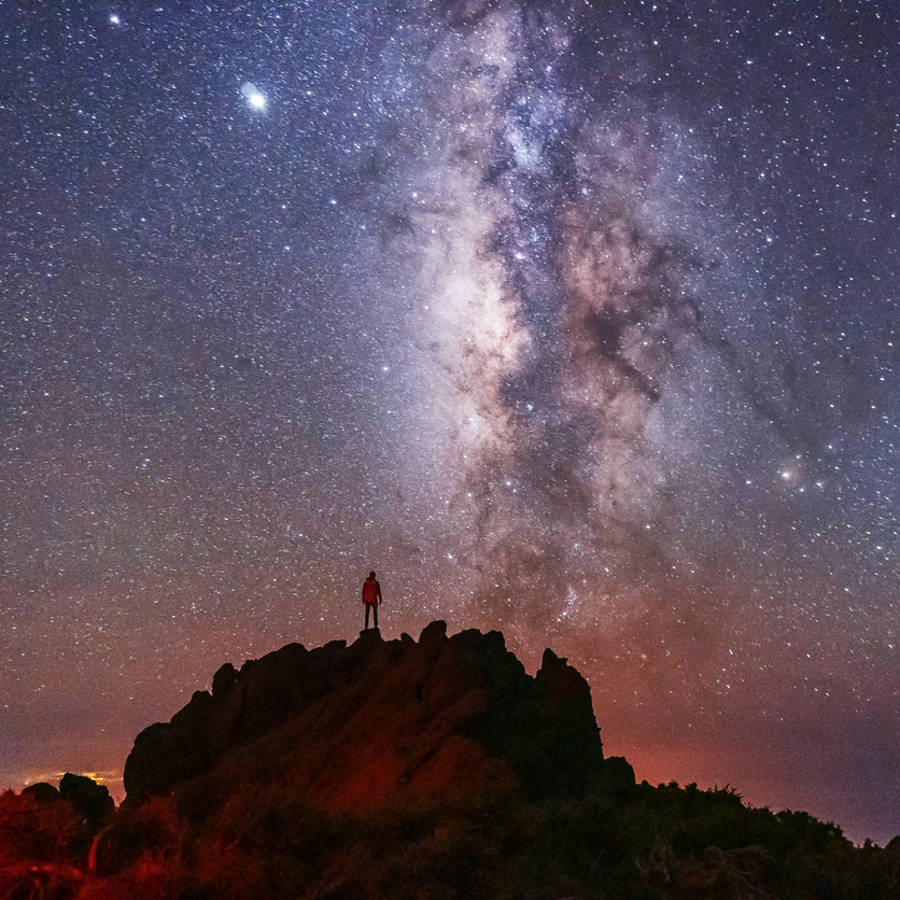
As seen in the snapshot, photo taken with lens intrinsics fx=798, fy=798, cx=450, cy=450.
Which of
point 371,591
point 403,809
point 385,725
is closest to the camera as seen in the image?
point 403,809

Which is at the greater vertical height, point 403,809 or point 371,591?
point 371,591

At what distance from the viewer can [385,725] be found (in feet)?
98.6

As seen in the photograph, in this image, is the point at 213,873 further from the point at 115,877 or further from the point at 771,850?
the point at 771,850

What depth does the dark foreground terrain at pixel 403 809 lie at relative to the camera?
2103 cm

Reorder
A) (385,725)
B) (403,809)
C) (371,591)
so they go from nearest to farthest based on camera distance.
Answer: (403,809)
(385,725)
(371,591)

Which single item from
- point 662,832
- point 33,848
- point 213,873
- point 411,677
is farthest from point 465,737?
point 33,848

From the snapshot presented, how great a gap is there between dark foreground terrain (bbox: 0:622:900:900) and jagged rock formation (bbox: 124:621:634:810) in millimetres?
79

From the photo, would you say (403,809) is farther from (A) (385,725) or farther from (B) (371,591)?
(B) (371,591)

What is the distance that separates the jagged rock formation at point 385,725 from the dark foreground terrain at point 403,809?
0.26 ft

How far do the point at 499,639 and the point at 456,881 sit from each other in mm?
14201

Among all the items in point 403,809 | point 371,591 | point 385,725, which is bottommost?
point 403,809

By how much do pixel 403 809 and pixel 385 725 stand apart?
6422 millimetres

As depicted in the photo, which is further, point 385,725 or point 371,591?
point 371,591

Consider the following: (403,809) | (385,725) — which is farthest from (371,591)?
(403,809)
